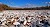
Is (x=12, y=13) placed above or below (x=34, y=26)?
above

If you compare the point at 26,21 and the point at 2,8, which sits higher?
the point at 2,8

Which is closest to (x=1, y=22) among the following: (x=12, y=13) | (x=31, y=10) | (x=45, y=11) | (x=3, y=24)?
(x=3, y=24)

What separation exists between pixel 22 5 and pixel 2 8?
206 mm

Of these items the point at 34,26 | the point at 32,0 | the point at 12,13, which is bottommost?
the point at 34,26

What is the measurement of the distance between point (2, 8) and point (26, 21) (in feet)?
0.97

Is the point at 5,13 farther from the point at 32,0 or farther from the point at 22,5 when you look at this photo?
the point at 32,0

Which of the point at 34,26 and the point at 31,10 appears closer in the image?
the point at 34,26

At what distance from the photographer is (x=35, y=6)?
1.25 metres

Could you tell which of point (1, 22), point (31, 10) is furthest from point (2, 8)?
point (31, 10)

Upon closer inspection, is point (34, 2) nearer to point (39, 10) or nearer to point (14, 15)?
point (39, 10)

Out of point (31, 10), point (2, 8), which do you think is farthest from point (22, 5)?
point (2, 8)

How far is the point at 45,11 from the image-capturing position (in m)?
1.27

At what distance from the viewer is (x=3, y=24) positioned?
3.88ft

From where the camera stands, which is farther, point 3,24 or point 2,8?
point 2,8
